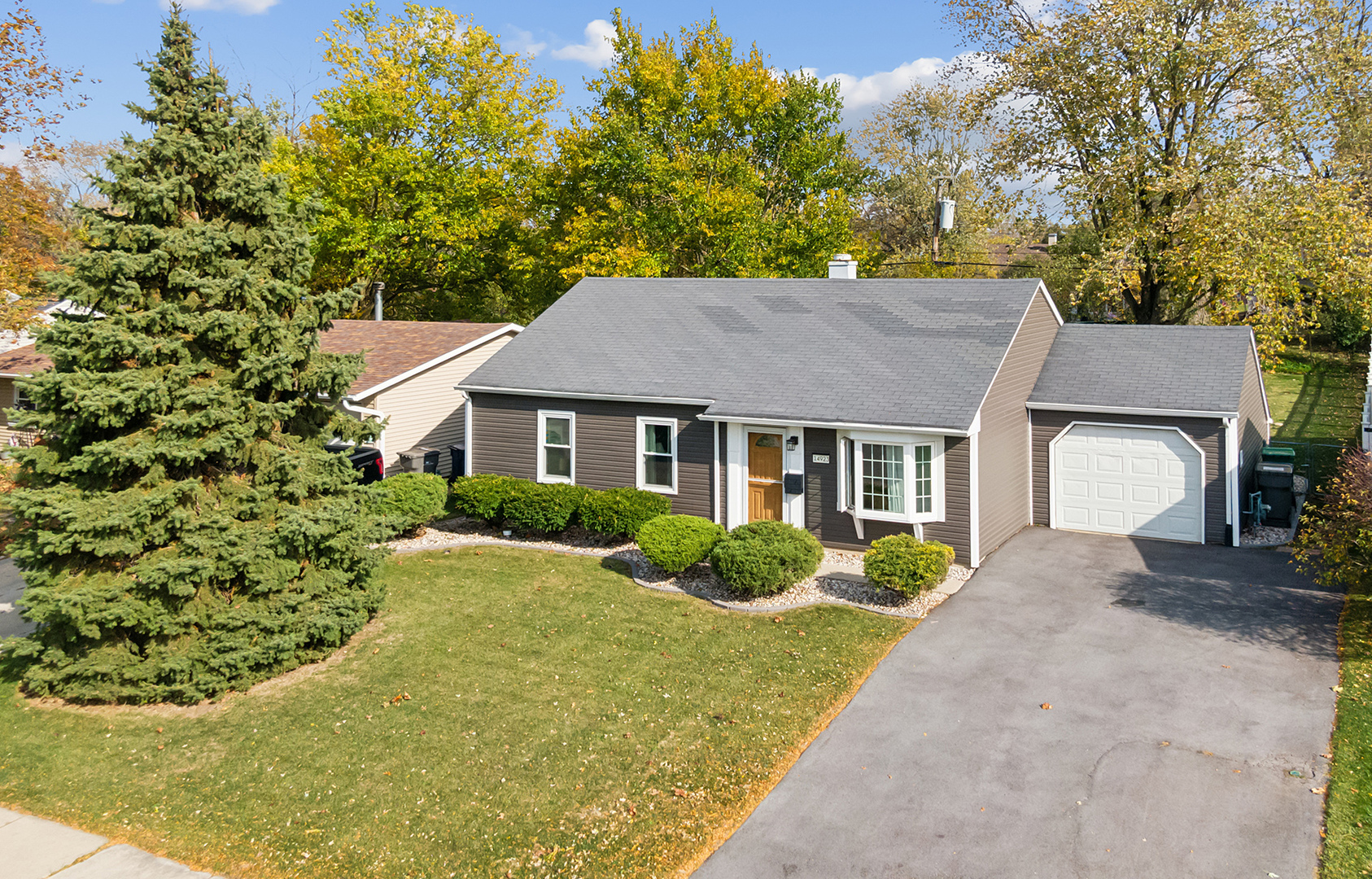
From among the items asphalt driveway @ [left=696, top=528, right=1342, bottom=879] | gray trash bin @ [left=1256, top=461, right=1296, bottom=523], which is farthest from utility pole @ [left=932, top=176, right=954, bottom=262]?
asphalt driveway @ [left=696, top=528, right=1342, bottom=879]

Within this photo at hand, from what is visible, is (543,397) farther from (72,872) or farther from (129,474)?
(72,872)

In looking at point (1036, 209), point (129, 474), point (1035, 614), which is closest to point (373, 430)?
point (129, 474)

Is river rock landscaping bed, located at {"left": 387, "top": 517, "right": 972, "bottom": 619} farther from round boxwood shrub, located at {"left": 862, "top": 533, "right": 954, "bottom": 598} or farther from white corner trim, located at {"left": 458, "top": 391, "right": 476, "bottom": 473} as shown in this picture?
white corner trim, located at {"left": 458, "top": 391, "right": 476, "bottom": 473}

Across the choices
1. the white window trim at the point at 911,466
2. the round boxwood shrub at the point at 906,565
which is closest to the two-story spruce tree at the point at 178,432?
the round boxwood shrub at the point at 906,565

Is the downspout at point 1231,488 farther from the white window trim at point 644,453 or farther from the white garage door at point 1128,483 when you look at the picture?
the white window trim at point 644,453

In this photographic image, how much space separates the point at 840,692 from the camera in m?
9.77

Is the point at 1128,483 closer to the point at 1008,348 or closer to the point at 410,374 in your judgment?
the point at 1008,348

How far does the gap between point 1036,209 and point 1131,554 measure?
56.9 feet

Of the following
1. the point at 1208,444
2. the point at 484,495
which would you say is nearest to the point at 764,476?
the point at 484,495

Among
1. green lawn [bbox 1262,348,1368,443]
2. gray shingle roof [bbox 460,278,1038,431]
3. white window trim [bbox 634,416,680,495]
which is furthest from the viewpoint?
green lawn [bbox 1262,348,1368,443]

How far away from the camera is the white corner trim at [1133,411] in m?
14.6

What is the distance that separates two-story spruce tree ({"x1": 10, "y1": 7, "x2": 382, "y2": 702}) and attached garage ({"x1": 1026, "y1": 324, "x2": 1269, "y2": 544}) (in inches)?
510

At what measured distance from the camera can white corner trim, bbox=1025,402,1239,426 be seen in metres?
14.6

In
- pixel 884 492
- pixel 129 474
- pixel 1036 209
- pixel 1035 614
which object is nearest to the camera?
pixel 129 474
